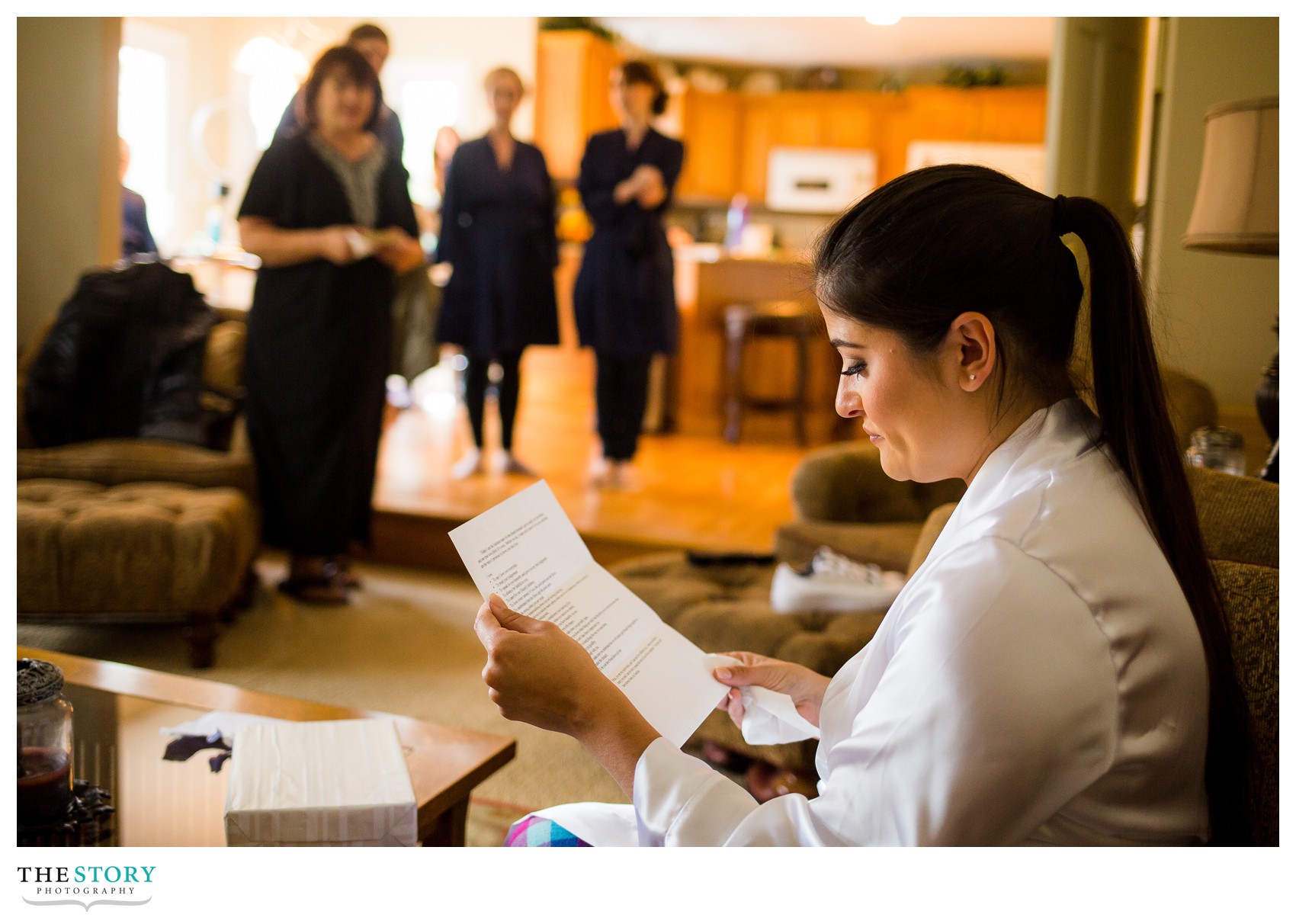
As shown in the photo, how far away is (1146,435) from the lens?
0.72m

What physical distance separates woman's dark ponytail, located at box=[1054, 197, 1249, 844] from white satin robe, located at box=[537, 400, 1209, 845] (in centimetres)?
2

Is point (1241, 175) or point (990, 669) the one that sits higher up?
point (1241, 175)

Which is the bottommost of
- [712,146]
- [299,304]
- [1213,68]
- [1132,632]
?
[1132,632]

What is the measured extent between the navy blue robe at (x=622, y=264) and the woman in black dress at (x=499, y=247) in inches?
6.9

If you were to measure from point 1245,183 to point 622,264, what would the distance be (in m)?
2.48

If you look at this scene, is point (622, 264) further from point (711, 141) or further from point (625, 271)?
point (711, 141)

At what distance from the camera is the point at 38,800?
1.07 m

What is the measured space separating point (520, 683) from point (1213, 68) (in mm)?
2733

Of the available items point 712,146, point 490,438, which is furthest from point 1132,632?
point 712,146

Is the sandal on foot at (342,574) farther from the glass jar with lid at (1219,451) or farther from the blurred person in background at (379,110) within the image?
the glass jar with lid at (1219,451)

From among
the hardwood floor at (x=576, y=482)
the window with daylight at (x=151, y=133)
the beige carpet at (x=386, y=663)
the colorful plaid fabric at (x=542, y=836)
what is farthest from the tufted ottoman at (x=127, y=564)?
the window with daylight at (x=151, y=133)

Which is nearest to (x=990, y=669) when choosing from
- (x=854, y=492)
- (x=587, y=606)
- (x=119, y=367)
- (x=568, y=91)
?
(x=587, y=606)

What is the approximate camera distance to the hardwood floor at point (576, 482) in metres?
3.32
